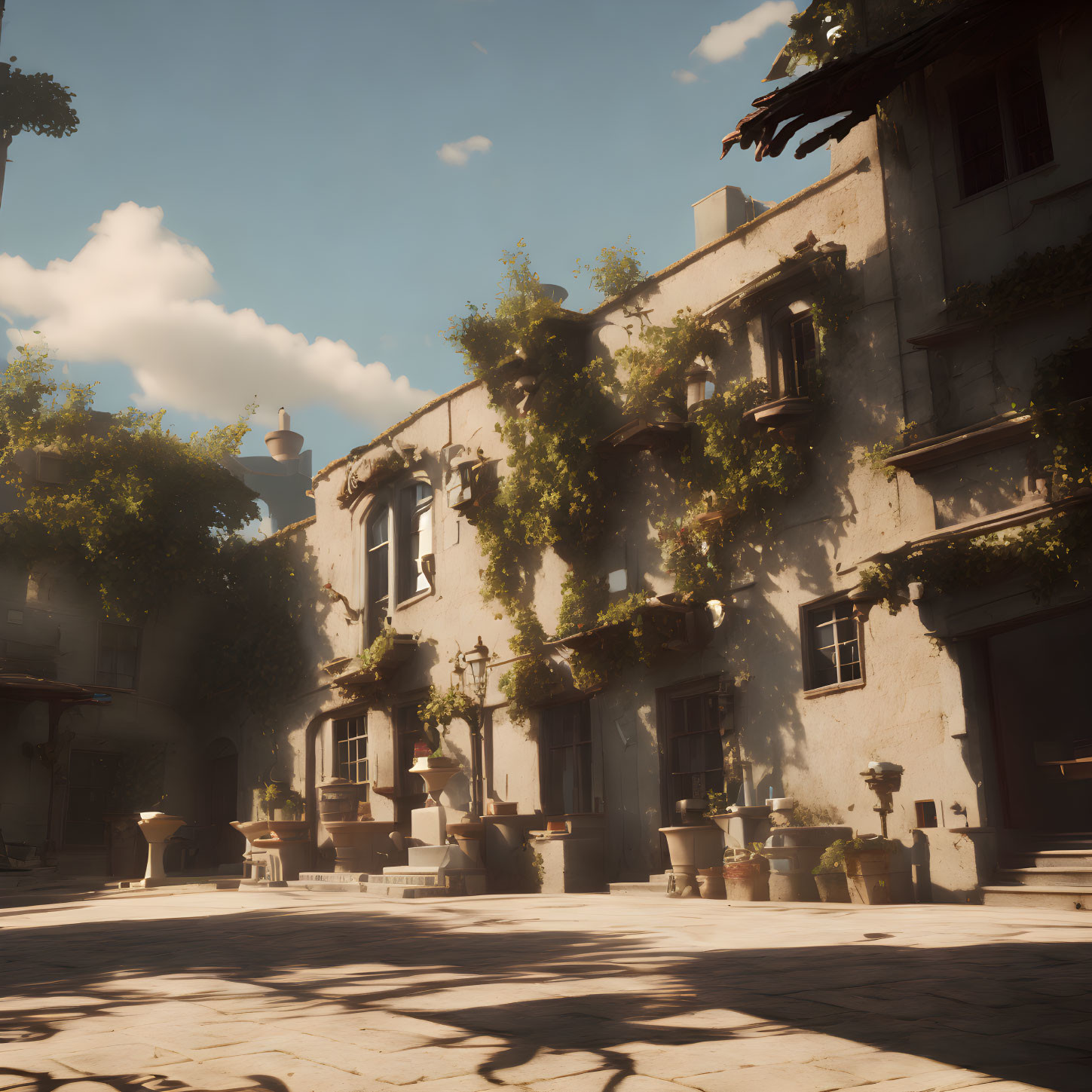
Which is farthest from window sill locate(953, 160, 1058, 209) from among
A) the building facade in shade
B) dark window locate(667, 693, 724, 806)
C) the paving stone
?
the paving stone

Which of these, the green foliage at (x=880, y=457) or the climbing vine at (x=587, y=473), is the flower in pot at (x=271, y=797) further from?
the green foliage at (x=880, y=457)

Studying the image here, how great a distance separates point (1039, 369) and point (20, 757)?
18.4 metres

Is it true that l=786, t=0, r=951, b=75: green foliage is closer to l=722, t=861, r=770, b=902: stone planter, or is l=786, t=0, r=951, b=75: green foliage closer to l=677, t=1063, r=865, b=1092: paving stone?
l=722, t=861, r=770, b=902: stone planter

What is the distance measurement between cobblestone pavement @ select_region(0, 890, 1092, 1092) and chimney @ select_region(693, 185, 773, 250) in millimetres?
10426

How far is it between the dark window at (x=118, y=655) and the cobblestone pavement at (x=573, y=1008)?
15589 millimetres

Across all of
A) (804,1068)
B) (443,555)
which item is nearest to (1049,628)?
(443,555)

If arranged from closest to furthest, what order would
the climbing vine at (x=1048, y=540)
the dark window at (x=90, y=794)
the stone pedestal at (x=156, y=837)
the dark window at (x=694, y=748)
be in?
the climbing vine at (x=1048, y=540), the dark window at (x=694, y=748), the stone pedestal at (x=156, y=837), the dark window at (x=90, y=794)

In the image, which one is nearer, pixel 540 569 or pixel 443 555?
pixel 540 569

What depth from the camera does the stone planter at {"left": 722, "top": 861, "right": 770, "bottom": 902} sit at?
10.4m

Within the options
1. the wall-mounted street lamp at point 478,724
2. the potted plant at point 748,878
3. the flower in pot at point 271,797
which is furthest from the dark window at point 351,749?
the potted plant at point 748,878

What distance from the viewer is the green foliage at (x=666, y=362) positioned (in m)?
13.1

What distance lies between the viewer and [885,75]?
294 inches


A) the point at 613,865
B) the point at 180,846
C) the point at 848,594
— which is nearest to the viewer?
the point at 848,594

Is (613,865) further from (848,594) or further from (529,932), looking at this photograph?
(529,932)
